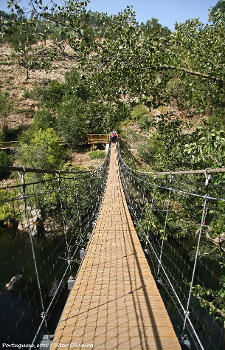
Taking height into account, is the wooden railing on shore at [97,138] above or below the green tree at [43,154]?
above

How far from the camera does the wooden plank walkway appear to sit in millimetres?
1529

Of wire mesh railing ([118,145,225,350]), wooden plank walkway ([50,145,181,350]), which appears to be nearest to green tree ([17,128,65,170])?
wire mesh railing ([118,145,225,350])

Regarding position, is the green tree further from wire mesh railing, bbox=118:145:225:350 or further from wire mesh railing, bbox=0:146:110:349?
wire mesh railing, bbox=118:145:225:350

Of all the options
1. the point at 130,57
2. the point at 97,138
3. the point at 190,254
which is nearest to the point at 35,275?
the point at 190,254

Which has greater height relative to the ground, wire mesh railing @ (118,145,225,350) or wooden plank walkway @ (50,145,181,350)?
wooden plank walkway @ (50,145,181,350)

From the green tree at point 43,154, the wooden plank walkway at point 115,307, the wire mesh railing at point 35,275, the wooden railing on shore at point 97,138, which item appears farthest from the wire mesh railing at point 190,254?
the wooden railing on shore at point 97,138

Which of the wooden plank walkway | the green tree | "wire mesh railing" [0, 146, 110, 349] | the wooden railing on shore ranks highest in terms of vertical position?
the wooden railing on shore

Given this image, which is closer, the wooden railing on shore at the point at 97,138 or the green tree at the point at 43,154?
the green tree at the point at 43,154

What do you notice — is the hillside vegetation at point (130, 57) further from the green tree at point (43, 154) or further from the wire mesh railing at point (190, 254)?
the green tree at point (43, 154)

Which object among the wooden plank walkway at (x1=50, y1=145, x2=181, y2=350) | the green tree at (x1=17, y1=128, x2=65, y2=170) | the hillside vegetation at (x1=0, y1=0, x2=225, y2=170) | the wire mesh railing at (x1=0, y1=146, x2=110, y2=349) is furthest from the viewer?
the green tree at (x1=17, y1=128, x2=65, y2=170)

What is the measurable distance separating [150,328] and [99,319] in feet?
1.27

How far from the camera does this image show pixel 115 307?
191 centimetres

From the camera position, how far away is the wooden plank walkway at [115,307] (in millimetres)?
1529

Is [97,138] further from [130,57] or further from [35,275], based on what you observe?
[130,57]
